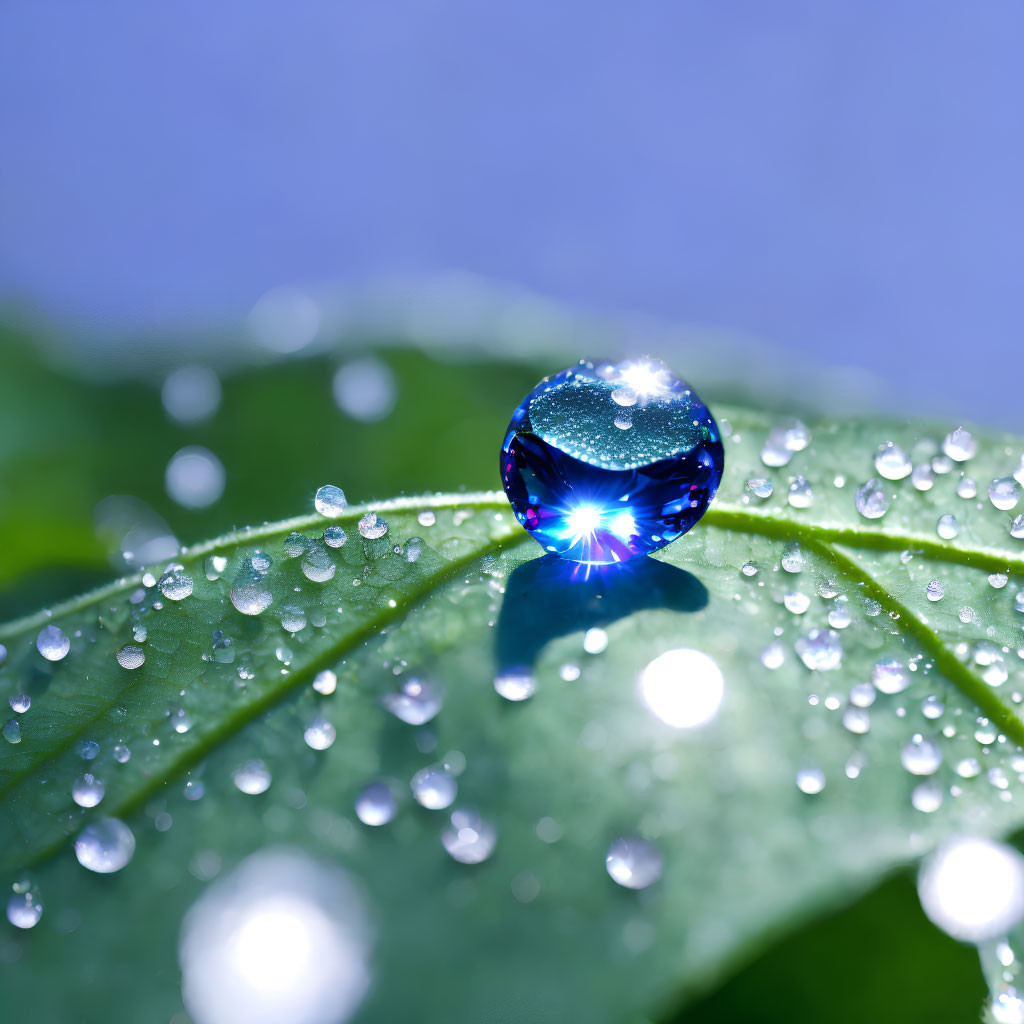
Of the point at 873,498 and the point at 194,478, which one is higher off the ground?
the point at 873,498

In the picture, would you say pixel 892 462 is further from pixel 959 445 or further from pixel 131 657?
pixel 131 657

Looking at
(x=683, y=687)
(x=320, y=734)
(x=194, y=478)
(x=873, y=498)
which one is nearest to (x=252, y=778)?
(x=320, y=734)

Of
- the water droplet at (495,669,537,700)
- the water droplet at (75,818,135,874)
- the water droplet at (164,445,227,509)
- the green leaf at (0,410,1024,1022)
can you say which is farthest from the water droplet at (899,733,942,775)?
the water droplet at (164,445,227,509)

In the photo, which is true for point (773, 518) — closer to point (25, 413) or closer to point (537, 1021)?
point (537, 1021)

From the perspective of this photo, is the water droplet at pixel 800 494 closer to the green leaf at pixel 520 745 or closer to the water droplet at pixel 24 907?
the green leaf at pixel 520 745

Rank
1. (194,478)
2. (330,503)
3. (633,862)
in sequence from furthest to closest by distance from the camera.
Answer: (194,478), (330,503), (633,862)

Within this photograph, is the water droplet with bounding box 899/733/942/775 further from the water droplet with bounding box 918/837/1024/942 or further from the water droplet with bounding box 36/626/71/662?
the water droplet with bounding box 36/626/71/662

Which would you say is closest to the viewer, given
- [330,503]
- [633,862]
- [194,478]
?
[633,862]
